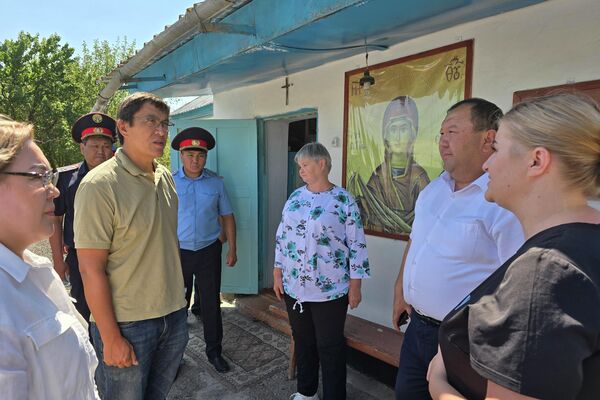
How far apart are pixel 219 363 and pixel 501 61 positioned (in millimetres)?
3103

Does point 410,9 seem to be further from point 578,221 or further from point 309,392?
point 309,392

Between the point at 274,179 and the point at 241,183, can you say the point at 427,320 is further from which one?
the point at 274,179

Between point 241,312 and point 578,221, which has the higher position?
point 578,221

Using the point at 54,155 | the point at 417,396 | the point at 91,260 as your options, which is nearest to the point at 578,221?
the point at 417,396

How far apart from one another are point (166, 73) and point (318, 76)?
1685mm

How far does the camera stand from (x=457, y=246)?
1539 mm

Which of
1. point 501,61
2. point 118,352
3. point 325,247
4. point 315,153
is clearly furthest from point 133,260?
point 501,61

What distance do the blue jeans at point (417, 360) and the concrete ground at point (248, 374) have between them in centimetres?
116

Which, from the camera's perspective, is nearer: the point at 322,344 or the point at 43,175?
the point at 43,175

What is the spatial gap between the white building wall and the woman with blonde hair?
1550 millimetres

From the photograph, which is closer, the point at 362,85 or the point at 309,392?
the point at 309,392

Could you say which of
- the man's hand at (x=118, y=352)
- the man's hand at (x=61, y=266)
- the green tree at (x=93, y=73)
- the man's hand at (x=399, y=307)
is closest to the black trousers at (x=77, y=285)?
the man's hand at (x=61, y=266)

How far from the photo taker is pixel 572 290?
70 cm

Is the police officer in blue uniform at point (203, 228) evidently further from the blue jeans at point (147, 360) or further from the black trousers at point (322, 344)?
the blue jeans at point (147, 360)
